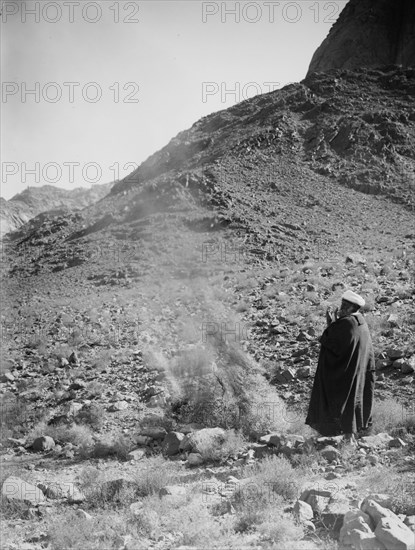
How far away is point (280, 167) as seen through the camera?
95.5ft

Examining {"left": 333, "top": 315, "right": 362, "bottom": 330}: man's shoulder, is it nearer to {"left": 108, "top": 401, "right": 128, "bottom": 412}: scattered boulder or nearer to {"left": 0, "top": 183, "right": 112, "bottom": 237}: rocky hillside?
{"left": 108, "top": 401, "right": 128, "bottom": 412}: scattered boulder

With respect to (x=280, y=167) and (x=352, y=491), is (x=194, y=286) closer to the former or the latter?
(x=352, y=491)

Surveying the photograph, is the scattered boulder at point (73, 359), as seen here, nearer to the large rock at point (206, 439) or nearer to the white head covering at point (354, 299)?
the large rock at point (206, 439)

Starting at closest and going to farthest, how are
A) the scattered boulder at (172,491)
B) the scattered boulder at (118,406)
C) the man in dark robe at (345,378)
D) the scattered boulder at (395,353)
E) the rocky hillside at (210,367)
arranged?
the rocky hillside at (210,367) < the scattered boulder at (172,491) < the man in dark robe at (345,378) < the scattered boulder at (118,406) < the scattered boulder at (395,353)

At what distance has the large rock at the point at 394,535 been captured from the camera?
2785mm

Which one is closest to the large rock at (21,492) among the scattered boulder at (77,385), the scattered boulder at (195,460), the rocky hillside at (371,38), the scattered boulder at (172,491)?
the scattered boulder at (172,491)

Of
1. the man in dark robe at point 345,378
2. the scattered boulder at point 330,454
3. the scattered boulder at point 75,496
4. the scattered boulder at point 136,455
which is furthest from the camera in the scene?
the scattered boulder at point 136,455

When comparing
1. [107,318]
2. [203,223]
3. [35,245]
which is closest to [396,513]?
[107,318]

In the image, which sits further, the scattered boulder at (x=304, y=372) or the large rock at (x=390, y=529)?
the scattered boulder at (x=304, y=372)

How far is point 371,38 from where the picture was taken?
46.3 meters

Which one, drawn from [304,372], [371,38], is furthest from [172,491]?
[371,38]

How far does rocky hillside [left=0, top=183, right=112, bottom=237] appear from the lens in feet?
200

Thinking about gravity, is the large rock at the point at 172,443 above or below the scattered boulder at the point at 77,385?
above

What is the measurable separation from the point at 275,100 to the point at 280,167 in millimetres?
8996
